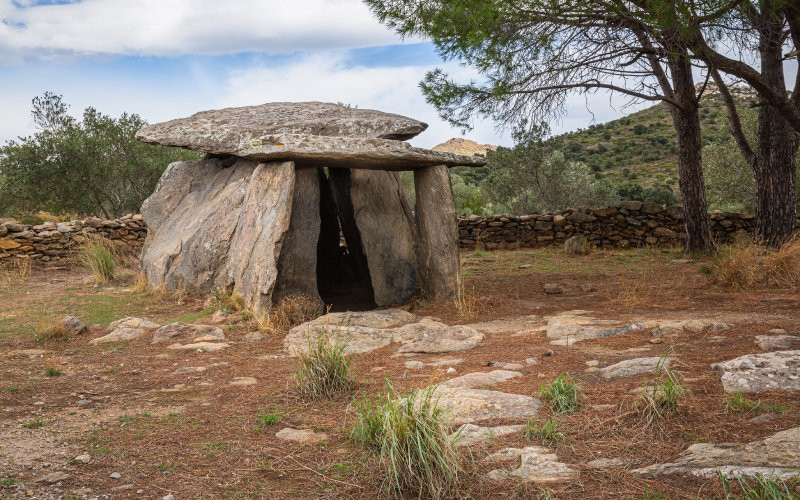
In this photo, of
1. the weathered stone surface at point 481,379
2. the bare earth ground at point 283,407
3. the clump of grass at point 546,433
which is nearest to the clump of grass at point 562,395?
the bare earth ground at point 283,407

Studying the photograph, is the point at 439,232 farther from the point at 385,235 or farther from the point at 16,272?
the point at 16,272

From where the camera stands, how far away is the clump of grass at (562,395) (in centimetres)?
488

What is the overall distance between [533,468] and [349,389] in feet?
6.89

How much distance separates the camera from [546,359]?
254 inches

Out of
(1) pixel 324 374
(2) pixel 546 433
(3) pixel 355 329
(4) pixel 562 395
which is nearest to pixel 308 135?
(3) pixel 355 329

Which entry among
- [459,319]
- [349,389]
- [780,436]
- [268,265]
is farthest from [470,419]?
[268,265]

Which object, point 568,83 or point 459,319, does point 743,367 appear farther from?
point 568,83

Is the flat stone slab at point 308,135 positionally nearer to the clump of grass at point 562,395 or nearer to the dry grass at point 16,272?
the dry grass at point 16,272

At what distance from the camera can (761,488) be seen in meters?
3.35

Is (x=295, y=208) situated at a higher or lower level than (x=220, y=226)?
higher

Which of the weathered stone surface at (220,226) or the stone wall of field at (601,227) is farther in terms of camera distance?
the stone wall of field at (601,227)

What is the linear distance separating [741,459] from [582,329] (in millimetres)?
3694


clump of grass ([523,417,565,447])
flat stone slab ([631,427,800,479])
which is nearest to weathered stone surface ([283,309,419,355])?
clump of grass ([523,417,565,447])

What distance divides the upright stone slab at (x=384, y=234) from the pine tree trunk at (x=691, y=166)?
5.59 metres
